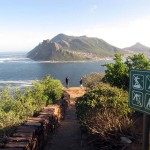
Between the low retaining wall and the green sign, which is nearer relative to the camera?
the green sign

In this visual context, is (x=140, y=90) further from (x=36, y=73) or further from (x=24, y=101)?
(x=36, y=73)

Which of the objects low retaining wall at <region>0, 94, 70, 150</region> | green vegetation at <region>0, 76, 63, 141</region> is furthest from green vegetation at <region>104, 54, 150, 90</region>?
low retaining wall at <region>0, 94, 70, 150</region>

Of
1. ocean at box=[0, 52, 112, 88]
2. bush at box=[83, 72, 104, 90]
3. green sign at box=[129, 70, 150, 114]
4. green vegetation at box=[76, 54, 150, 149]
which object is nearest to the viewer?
green sign at box=[129, 70, 150, 114]

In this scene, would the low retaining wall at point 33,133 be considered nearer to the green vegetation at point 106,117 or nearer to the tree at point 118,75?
the green vegetation at point 106,117

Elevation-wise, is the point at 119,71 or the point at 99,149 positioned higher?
the point at 119,71

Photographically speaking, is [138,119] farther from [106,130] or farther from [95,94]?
[106,130]

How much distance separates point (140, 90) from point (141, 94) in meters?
0.06

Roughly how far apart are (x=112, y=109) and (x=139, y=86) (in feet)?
21.4

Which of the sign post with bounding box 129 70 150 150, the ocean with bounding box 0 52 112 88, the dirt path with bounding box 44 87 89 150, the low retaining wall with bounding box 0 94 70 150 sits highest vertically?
the sign post with bounding box 129 70 150 150

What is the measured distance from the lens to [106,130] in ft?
27.8

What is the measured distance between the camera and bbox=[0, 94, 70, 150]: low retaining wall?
789 centimetres

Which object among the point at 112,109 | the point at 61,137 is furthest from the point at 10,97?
the point at 112,109

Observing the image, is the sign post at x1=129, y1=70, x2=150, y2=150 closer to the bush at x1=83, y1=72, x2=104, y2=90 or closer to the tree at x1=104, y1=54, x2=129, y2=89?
the tree at x1=104, y1=54, x2=129, y2=89

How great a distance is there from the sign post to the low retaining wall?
484 centimetres
